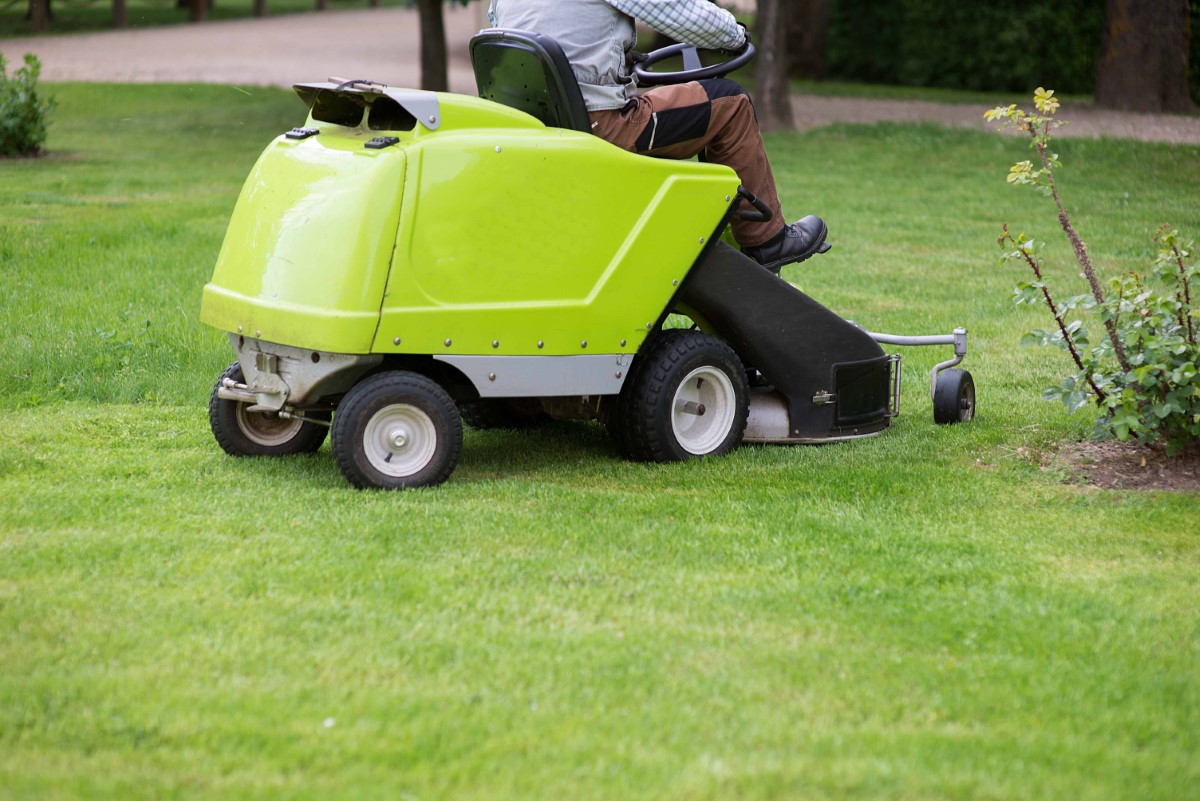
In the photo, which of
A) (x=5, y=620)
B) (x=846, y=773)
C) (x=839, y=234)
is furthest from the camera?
(x=839, y=234)

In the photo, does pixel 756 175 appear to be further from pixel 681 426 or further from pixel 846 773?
pixel 846 773

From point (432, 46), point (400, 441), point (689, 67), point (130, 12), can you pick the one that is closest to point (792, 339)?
point (689, 67)

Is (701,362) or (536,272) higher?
(536,272)

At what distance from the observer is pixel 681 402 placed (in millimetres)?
5113

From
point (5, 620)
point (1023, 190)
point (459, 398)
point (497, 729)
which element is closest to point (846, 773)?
point (497, 729)

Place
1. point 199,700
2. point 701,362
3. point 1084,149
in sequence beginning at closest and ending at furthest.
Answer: point 199,700 → point 701,362 → point 1084,149

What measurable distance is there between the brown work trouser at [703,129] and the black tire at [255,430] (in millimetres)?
1459

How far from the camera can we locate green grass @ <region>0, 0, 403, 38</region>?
89.2 ft

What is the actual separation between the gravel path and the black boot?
9.99 metres

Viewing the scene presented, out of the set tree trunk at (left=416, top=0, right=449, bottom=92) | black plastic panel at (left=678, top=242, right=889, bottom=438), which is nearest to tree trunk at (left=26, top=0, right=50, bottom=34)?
tree trunk at (left=416, top=0, right=449, bottom=92)

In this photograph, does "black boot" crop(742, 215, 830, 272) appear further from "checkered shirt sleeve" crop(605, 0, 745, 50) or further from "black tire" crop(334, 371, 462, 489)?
"black tire" crop(334, 371, 462, 489)

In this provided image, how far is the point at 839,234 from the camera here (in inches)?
408

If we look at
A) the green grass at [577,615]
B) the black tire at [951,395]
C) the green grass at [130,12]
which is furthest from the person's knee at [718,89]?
the green grass at [130,12]

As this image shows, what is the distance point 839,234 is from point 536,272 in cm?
610
